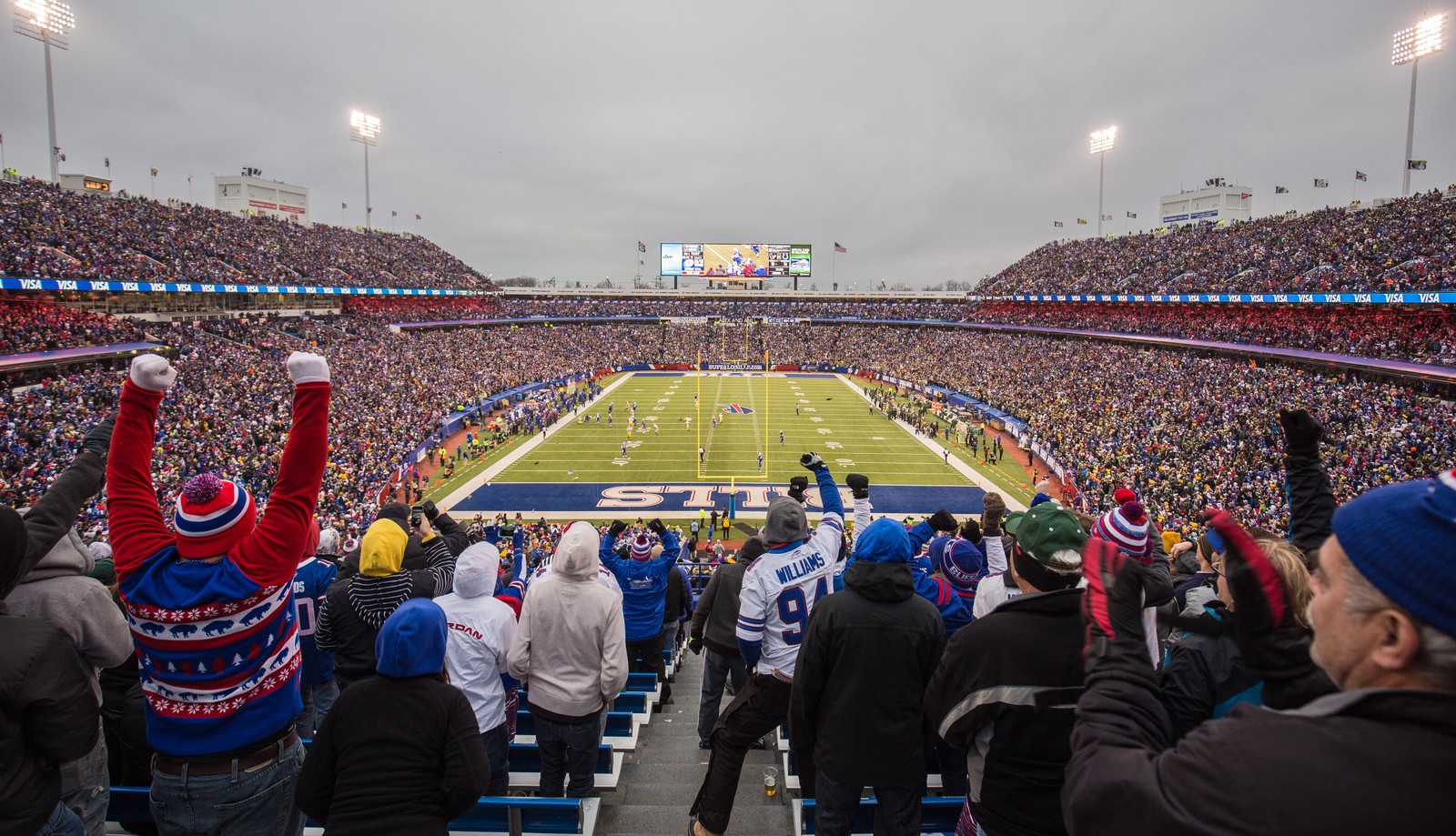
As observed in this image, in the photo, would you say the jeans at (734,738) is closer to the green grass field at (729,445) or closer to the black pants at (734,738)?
the black pants at (734,738)

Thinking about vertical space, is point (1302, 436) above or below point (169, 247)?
below

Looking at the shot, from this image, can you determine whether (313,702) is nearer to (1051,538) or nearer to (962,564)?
(962,564)

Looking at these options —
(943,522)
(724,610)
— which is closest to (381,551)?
(724,610)

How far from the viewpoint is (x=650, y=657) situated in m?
7.01

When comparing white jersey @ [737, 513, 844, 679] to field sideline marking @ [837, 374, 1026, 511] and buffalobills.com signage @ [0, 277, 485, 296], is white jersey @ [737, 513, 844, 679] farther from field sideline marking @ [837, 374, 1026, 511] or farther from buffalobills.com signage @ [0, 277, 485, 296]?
buffalobills.com signage @ [0, 277, 485, 296]

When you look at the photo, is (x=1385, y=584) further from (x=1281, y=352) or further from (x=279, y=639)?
A: (x=1281, y=352)

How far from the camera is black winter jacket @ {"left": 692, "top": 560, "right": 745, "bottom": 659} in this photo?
18.0 feet

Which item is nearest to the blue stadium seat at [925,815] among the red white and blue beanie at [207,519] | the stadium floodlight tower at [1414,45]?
the red white and blue beanie at [207,519]

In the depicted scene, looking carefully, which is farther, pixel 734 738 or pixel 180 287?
pixel 180 287

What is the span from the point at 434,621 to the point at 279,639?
93 cm

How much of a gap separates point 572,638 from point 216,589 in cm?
188

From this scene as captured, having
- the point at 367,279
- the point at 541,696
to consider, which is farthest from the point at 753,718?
the point at 367,279

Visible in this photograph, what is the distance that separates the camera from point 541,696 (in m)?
4.13

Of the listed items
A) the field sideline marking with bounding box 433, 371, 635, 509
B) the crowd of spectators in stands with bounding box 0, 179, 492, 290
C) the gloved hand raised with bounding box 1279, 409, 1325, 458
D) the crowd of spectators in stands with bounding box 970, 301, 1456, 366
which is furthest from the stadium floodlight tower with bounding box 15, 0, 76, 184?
the crowd of spectators in stands with bounding box 970, 301, 1456, 366
